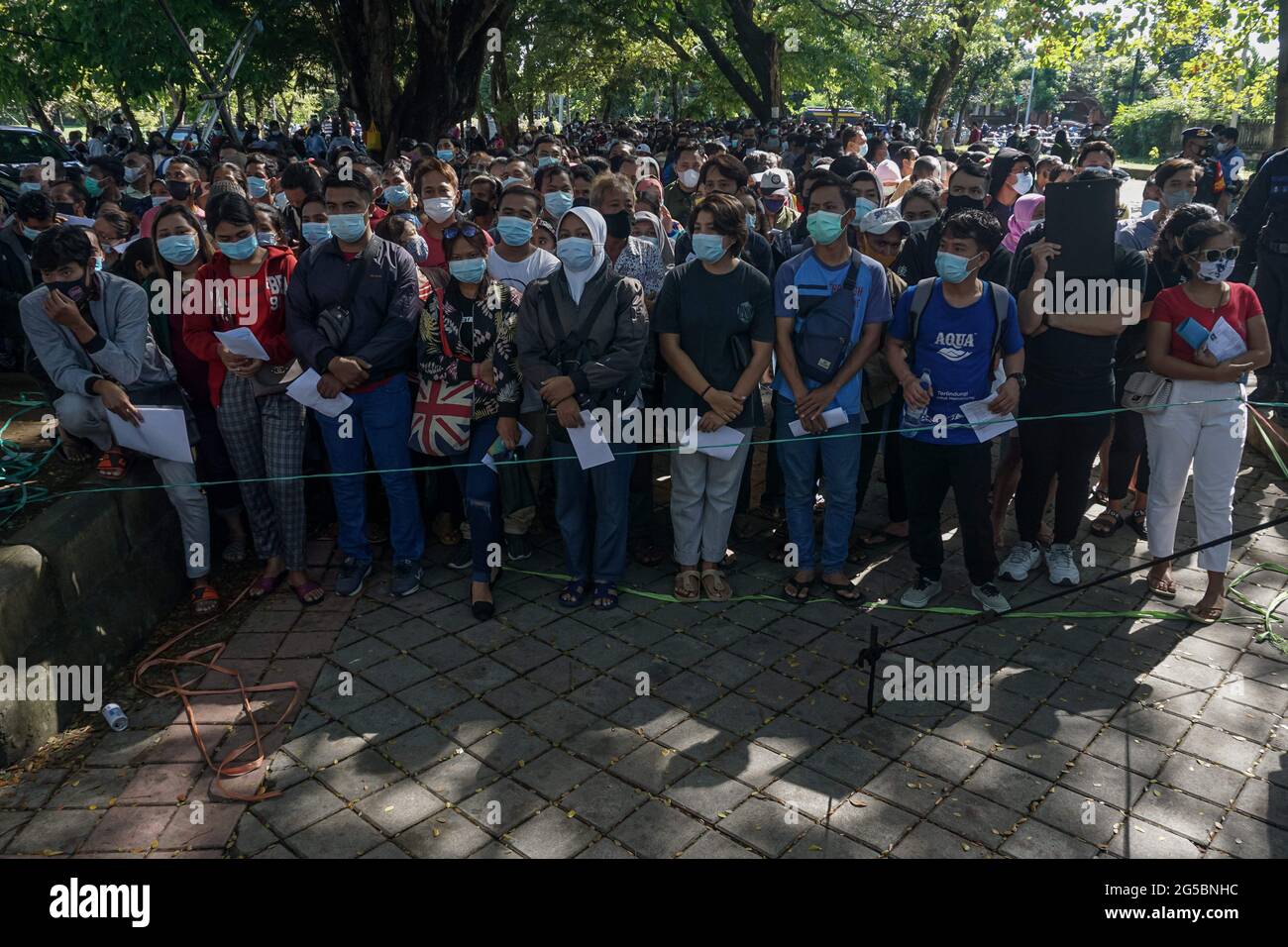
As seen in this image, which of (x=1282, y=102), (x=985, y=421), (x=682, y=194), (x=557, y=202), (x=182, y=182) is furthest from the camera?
(x=1282, y=102)

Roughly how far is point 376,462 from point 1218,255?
4518 mm

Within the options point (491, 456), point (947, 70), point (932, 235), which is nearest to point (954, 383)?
point (932, 235)

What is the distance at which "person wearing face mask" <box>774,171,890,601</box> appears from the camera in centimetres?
512

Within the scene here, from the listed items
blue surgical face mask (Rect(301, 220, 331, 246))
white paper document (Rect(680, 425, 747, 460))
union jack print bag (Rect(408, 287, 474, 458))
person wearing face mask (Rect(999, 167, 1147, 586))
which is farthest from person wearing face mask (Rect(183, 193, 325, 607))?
person wearing face mask (Rect(999, 167, 1147, 586))

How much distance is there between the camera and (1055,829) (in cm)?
357

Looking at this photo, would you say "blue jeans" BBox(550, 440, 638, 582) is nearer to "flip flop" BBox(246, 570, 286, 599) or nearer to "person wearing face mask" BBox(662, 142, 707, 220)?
"flip flop" BBox(246, 570, 286, 599)

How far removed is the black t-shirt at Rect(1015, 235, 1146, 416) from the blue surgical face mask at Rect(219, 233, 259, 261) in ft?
13.6

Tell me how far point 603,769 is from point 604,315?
7.51 ft

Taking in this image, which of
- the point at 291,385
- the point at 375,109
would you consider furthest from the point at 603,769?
the point at 375,109

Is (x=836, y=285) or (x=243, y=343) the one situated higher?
(x=836, y=285)

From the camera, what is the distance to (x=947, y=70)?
23.6 m

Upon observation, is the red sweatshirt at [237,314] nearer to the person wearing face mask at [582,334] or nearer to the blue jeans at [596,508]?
the person wearing face mask at [582,334]

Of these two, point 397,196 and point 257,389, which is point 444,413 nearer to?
point 257,389
